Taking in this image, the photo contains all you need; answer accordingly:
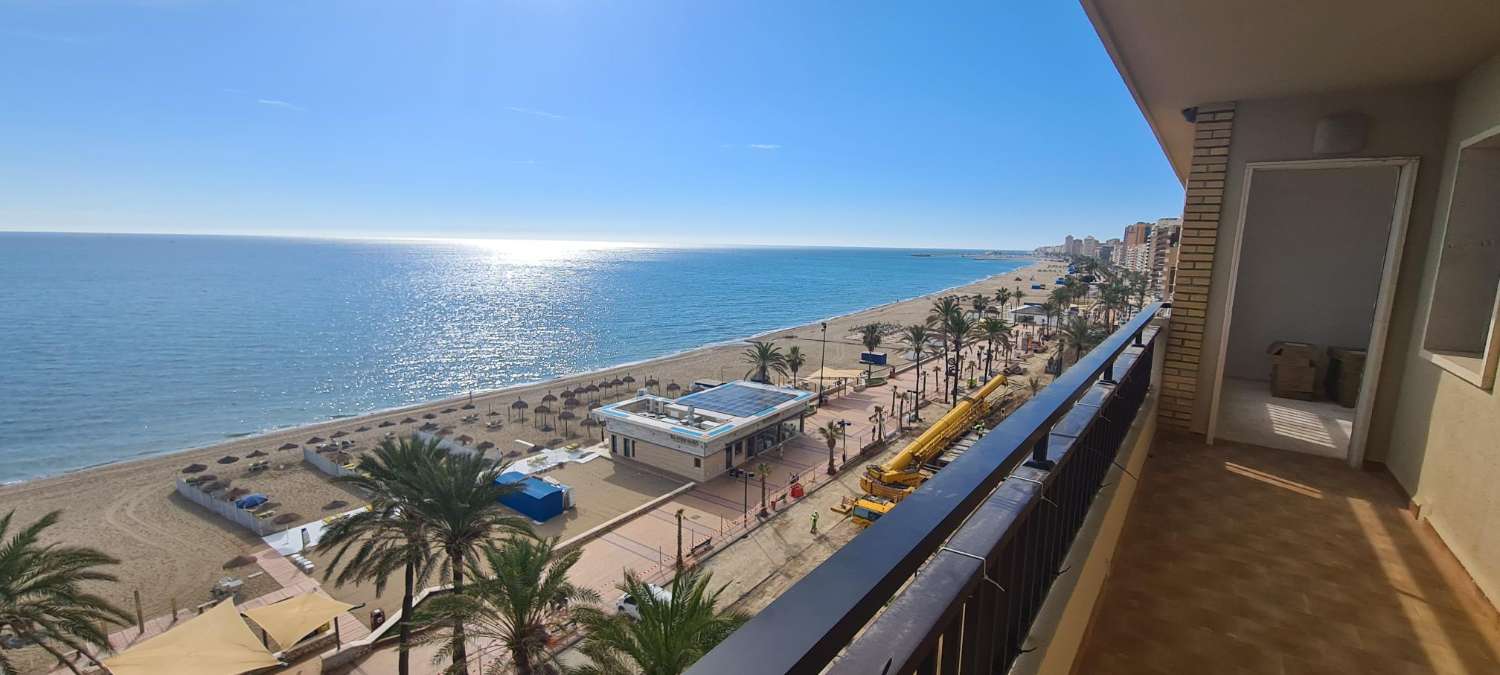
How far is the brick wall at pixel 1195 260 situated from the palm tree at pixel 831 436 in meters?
20.2

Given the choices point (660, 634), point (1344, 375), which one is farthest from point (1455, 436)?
point (660, 634)

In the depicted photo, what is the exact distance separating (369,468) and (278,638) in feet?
19.3

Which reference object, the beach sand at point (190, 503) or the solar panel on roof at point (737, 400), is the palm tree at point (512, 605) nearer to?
the beach sand at point (190, 503)

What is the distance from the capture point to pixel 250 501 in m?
25.6

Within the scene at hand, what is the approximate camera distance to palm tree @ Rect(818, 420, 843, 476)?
26.8 meters

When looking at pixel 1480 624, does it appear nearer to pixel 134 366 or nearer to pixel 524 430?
pixel 524 430

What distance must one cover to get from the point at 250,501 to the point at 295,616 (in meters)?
12.5

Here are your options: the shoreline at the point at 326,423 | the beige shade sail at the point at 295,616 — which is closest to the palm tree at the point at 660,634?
the beige shade sail at the point at 295,616

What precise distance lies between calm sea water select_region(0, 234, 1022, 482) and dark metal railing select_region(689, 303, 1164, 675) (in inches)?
1949

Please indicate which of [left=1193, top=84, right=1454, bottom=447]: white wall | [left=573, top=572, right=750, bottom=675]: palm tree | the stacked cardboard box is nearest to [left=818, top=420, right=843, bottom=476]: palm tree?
[left=573, top=572, right=750, bottom=675]: palm tree

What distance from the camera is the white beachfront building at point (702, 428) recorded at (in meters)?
26.5

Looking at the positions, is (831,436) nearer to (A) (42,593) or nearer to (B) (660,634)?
(B) (660,634)

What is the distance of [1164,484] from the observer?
5.27 m

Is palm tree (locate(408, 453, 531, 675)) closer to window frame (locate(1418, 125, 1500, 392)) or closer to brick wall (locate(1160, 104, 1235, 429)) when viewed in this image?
brick wall (locate(1160, 104, 1235, 429))
